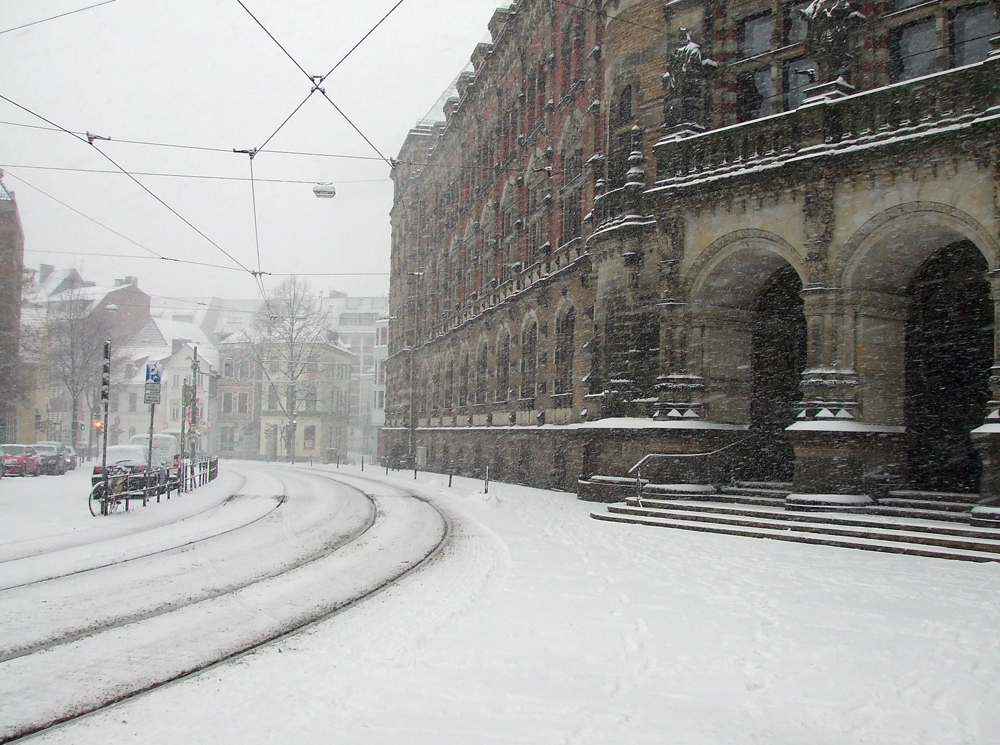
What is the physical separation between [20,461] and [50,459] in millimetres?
2694

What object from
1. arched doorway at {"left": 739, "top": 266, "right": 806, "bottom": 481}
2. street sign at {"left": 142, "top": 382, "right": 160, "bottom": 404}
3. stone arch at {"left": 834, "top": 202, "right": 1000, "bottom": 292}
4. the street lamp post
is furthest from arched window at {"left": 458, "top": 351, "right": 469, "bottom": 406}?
stone arch at {"left": 834, "top": 202, "right": 1000, "bottom": 292}

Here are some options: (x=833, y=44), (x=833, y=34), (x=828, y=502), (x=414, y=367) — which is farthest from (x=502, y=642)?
(x=414, y=367)

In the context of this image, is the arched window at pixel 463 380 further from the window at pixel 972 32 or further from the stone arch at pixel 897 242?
the window at pixel 972 32

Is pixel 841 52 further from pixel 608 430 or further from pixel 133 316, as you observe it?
pixel 133 316

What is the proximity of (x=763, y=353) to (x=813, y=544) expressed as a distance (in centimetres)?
767

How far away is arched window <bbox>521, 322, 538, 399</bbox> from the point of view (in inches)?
1262

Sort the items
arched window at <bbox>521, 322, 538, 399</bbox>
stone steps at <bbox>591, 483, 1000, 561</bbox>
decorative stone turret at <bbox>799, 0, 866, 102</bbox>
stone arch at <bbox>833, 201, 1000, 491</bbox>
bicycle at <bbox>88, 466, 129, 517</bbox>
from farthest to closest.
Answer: arched window at <bbox>521, 322, 538, 399</bbox>
bicycle at <bbox>88, 466, 129, 517</bbox>
decorative stone turret at <bbox>799, 0, 866, 102</bbox>
stone arch at <bbox>833, 201, 1000, 491</bbox>
stone steps at <bbox>591, 483, 1000, 561</bbox>

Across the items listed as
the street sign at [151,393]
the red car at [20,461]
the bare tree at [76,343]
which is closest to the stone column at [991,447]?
the street sign at [151,393]

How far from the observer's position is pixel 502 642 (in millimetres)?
7648

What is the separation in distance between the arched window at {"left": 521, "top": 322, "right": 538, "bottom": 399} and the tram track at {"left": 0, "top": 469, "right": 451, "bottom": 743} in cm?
1638

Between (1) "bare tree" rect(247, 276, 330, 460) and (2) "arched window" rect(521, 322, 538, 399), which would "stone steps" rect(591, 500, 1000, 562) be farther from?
(1) "bare tree" rect(247, 276, 330, 460)

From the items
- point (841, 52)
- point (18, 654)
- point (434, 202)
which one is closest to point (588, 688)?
point (18, 654)

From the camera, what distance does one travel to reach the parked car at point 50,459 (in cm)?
4056

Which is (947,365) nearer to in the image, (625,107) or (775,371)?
(775,371)
